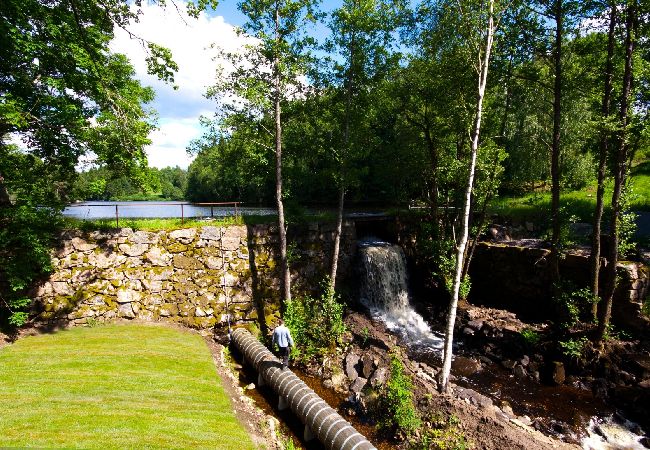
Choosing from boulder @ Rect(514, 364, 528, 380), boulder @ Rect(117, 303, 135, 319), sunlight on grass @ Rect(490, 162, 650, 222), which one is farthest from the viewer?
sunlight on grass @ Rect(490, 162, 650, 222)

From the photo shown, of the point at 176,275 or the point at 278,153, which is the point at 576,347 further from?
the point at 176,275

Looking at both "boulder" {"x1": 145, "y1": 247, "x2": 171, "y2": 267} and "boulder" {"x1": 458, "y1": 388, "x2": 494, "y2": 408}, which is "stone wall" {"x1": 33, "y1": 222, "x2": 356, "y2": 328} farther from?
"boulder" {"x1": 458, "y1": 388, "x2": 494, "y2": 408}

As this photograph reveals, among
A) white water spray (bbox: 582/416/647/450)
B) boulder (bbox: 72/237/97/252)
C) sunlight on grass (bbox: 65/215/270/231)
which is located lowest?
white water spray (bbox: 582/416/647/450)

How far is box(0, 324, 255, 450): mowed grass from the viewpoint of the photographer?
8133mm

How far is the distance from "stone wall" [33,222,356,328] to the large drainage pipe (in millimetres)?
3248

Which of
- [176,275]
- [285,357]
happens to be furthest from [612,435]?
[176,275]

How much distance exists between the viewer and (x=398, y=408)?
11023 millimetres

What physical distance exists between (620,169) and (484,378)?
957 centimetres

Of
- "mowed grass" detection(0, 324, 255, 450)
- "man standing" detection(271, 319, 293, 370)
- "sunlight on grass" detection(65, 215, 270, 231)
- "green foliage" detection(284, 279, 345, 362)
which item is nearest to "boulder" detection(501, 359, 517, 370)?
"green foliage" detection(284, 279, 345, 362)

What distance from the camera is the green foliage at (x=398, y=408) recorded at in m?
10.9

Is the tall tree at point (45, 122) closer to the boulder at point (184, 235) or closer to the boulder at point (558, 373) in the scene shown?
the boulder at point (184, 235)

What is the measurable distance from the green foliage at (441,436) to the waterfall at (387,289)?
27.2ft

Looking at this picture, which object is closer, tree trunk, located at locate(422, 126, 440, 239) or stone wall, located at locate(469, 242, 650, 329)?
→ stone wall, located at locate(469, 242, 650, 329)

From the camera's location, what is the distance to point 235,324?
1734cm
